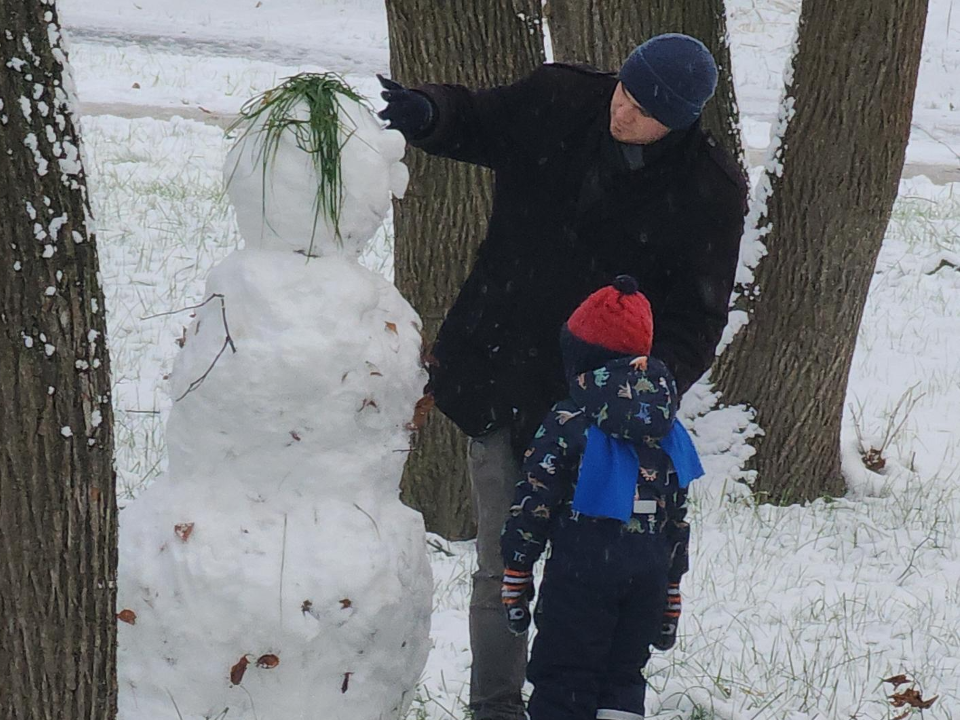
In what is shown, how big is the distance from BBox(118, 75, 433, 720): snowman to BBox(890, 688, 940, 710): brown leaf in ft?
5.77

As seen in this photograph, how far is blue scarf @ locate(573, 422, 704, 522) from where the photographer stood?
3014 millimetres

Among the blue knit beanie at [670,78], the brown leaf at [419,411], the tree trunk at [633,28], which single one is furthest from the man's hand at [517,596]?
the tree trunk at [633,28]

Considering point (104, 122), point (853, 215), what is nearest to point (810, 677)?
point (853, 215)

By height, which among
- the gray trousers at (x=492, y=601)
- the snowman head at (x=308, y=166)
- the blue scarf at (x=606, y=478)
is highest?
the snowman head at (x=308, y=166)

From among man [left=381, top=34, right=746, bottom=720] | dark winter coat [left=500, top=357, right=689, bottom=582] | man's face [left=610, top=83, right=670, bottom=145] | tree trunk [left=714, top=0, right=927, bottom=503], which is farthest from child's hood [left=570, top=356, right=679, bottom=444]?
tree trunk [left=714, top=0, right=927, bottom=503]

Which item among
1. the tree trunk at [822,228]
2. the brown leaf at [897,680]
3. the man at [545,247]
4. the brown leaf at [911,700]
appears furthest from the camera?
the tree trunk at [822,228]

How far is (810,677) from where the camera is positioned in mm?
3906

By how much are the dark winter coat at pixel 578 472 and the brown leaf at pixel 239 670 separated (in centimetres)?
73

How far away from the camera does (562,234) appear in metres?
3.38

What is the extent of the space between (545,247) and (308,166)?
808 mm

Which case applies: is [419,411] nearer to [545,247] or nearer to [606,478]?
[606,478]

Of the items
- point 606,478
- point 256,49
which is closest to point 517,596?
point 606,478

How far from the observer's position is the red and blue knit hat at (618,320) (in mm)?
3016

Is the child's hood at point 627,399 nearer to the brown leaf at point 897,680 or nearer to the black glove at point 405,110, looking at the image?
the black glove at point 405,110
